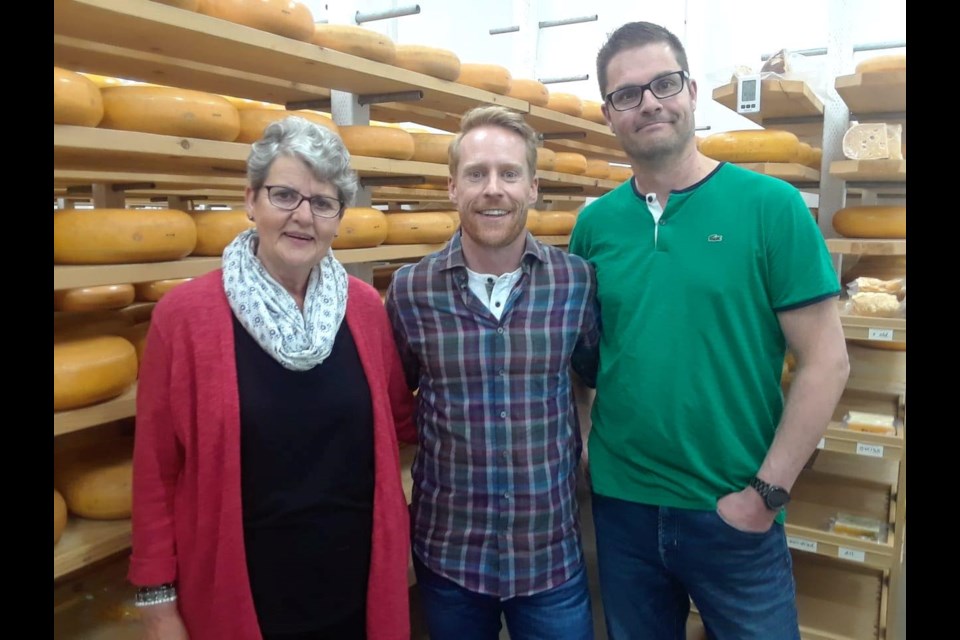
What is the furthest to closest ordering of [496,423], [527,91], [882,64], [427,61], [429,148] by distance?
[527,91] < [429,148] < [427,61] < [882,64] < [496,423]

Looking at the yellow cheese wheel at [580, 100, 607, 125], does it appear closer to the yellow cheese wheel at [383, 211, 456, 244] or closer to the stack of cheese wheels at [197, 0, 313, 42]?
the yellow cheese wheel at [383, 211, 456, 244]

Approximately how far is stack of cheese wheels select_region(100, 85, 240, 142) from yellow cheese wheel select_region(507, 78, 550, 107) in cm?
165

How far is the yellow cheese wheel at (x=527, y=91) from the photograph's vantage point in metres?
2.98

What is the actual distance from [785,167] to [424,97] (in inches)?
50.9

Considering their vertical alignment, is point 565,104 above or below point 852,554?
above

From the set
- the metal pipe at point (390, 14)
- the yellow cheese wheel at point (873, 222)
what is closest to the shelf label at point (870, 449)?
the yellow cheese wheel at point (873, 222)

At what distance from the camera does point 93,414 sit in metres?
1.33

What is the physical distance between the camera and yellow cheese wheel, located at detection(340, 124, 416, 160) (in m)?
2.16

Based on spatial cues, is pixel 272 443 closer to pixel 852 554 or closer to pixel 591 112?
pixel 852 554

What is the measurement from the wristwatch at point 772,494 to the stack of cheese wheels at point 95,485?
1293 mm

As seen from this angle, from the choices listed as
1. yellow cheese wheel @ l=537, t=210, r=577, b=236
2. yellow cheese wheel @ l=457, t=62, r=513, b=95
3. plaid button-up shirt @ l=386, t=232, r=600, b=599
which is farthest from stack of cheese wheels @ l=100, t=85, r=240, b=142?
yellow cheese wheel @ l=537, t=210, r=577, b=236

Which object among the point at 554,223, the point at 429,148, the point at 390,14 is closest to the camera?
the point at 429,148

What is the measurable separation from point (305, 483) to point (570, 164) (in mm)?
2612

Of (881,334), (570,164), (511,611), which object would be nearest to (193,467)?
(511,611)
